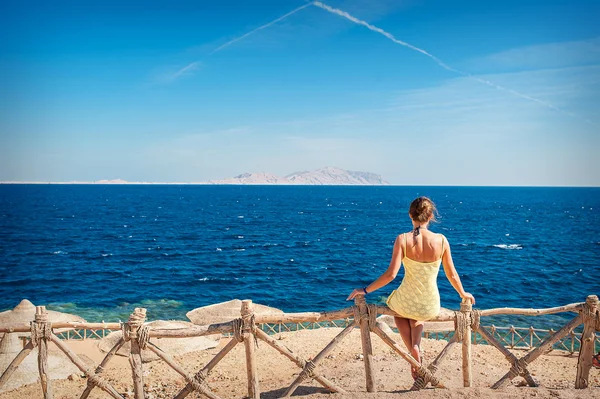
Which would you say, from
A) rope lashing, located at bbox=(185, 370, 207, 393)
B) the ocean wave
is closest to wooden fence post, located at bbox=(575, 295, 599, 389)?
rope lashing, located at bbox=(185, 370, 207, 393)

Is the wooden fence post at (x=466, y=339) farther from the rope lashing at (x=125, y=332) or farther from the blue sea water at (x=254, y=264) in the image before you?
the blue sea water at (x=254, y=264)

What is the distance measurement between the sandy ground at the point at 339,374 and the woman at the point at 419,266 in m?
1.43

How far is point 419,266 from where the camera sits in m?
5.51

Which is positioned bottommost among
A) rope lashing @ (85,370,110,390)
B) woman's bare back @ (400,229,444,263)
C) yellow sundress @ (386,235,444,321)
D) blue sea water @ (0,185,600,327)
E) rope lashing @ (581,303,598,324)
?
blue sea water @ (0,185,600,327)

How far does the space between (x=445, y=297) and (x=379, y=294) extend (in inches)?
201

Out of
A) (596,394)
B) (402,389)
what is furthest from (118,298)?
(596,394)

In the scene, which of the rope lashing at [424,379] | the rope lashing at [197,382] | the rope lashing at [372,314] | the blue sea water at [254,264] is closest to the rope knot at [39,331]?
the rope lashing at [197,382]

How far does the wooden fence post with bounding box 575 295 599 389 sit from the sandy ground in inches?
9.4

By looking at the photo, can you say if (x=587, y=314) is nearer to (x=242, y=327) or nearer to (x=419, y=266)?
(x=419, y=266)

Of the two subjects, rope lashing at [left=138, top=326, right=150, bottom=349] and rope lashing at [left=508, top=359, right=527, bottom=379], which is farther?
rope lashing at [left=508, top=359, right=527, bottom=379]

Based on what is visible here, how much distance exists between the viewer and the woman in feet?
17.8

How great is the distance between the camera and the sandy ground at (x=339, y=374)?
6191mm

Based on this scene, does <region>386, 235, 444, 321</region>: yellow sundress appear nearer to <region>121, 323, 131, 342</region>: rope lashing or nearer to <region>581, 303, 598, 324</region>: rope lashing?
<region>581, 303, 598, 324</region>: rope lashing

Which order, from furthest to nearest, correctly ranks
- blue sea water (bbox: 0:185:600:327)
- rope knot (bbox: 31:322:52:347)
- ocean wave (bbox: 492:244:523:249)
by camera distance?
1. ocean wave (bbox: 492:244:523:249)
2. blue sea water (bbox: 0:185:600:327)
3. rope knot (bbox: 31:322:52:347)
